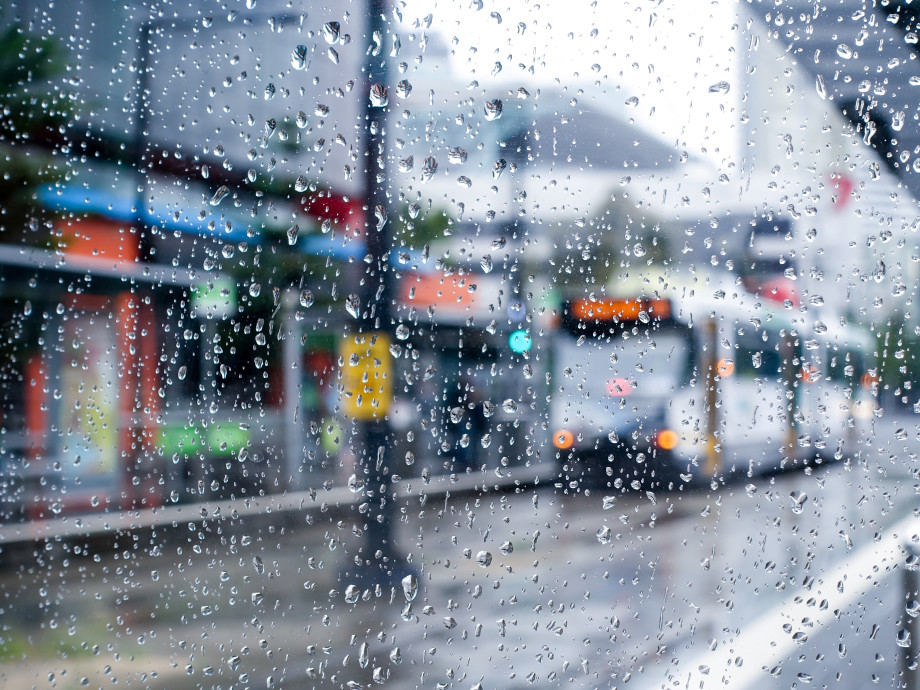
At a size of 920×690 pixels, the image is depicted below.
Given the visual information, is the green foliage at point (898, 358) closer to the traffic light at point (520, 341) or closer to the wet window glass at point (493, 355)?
the wet window glass at point (493, 355)

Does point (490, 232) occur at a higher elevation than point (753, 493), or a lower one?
higher

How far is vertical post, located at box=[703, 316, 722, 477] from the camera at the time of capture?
4.21 feet

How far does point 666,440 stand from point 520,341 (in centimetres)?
29

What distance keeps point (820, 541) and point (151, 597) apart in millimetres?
1191

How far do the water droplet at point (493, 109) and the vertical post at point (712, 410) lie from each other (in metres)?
0.51

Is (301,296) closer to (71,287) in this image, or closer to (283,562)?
(283,562)

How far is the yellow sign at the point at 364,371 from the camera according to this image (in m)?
1.50

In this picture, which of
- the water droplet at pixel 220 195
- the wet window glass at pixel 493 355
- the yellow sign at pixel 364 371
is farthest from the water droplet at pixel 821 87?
the water droplet at pixel 220 195

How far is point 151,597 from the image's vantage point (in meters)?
1.60

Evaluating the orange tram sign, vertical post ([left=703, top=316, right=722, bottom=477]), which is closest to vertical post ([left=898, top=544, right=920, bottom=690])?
vertical post ([left=703, top=316, right=722, bottom=477])

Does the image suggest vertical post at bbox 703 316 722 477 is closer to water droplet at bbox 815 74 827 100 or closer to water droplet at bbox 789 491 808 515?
water droplet at bbox 789 491 808 515

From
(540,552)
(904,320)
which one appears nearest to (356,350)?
(540,552)

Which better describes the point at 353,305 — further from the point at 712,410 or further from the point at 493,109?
the point at 712,410

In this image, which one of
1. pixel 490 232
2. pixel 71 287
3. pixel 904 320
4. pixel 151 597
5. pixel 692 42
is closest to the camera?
pixel 904 320
